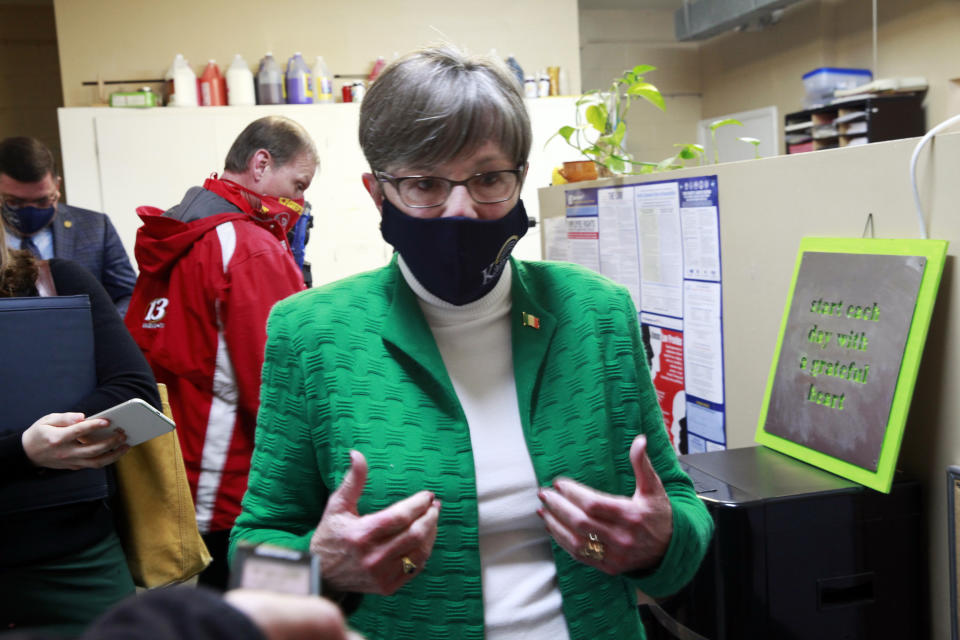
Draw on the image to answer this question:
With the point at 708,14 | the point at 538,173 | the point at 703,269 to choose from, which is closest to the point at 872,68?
the point at 708,14

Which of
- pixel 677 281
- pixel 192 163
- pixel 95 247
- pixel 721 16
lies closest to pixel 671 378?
pixel 677 281

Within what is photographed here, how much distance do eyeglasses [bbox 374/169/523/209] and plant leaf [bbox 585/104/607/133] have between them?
140 centimetres

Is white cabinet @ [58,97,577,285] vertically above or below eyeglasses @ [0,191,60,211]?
above

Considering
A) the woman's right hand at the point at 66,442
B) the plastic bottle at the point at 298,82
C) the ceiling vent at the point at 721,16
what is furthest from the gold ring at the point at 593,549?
the ceiling vent at the point at 721,16

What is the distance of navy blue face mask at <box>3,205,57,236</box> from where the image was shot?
2529 mm

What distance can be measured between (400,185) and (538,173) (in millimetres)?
4231

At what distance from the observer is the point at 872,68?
18.2 ft

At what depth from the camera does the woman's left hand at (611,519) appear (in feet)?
2.58

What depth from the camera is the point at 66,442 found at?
129cm

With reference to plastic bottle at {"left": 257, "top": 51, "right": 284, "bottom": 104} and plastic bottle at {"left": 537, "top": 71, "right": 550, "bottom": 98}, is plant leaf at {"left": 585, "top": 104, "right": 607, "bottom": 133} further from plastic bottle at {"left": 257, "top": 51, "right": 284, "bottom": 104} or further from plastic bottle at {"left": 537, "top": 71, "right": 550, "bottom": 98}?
plastic bottle at {"left": 257, "top": 51, "right": 284, "bottom": 104}

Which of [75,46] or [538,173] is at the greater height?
[75,46]

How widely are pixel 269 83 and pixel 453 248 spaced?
14.2 ft

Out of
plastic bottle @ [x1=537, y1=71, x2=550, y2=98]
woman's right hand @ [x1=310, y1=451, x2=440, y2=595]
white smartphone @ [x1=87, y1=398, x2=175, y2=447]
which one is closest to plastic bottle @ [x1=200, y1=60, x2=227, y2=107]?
plastic bottle @ [x1=537, y1=71, x2=550, y2=98]

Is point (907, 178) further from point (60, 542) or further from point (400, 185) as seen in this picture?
point (60, 542)
